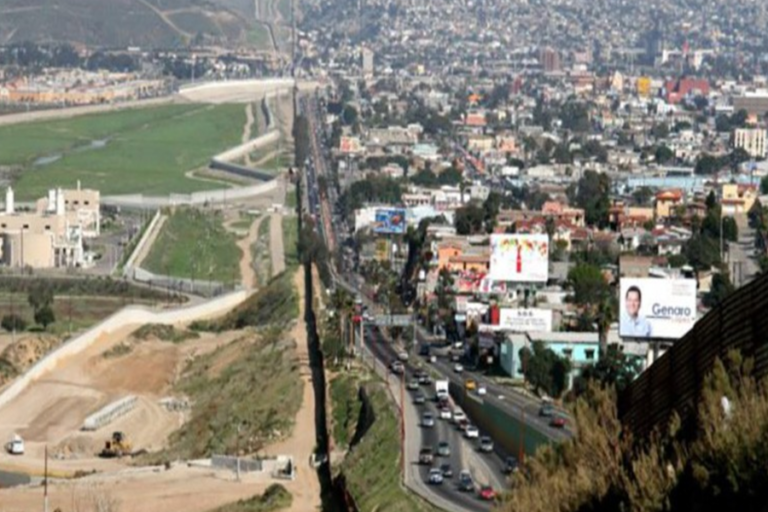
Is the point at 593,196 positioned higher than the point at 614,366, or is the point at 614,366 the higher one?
the point at 614,366

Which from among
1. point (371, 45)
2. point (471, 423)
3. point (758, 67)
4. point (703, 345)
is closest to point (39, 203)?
point (471, 423)

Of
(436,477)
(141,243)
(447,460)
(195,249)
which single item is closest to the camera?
(436,477)

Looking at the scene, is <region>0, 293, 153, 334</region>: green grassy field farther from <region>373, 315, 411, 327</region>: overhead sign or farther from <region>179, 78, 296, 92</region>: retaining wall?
<region>179, 78, 296, 92</region>: retaining wall

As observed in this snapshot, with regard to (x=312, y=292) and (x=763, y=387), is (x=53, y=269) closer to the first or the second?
(x=312, y=292)

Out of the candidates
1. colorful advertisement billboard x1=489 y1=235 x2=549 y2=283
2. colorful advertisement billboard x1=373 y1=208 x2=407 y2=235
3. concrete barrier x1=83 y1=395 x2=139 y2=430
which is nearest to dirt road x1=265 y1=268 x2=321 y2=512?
concrete barrier x1=83 y1=395 x2=139 y2=430

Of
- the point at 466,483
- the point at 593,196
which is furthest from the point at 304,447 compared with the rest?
the point at 593,196

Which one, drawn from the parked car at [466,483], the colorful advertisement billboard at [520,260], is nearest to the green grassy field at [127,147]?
the colorful advertisement billboard at [520,260]

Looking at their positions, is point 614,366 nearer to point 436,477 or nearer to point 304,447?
point 304,447

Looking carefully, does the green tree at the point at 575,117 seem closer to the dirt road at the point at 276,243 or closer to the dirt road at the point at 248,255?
the dirt road at the point at 276,243

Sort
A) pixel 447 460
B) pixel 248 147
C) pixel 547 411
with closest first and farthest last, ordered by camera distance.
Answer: pixel 447 460, pixel 547 411, pixel 248 147
